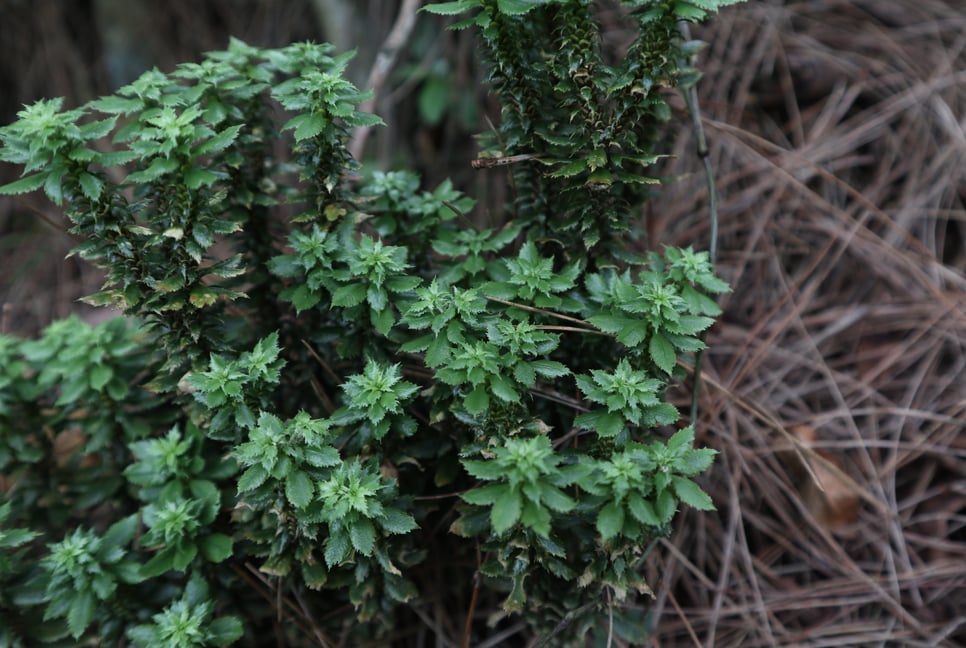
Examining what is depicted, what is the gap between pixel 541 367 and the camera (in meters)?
1.79

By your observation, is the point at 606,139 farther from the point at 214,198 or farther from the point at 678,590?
the point at 678,590

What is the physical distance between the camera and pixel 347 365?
2188 mm

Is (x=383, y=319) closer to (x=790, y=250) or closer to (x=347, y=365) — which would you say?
(x=347, y=365)

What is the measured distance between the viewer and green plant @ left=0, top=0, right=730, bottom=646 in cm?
179

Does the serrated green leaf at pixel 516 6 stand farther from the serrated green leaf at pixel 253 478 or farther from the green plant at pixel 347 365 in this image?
the serrated green leaf at pixel 253 478

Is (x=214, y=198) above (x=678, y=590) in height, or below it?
above

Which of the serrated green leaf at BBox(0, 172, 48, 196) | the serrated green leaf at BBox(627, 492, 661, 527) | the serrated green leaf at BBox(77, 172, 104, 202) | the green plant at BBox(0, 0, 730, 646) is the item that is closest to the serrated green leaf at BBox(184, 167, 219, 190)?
the green plant at BBox(0, 0, 730, 646)

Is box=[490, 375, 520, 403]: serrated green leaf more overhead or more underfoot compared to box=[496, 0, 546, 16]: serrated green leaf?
more underfoot

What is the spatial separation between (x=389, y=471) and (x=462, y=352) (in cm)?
46

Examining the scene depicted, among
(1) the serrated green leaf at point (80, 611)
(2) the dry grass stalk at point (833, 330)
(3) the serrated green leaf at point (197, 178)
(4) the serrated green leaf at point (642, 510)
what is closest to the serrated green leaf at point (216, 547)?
(1) the serrated green leaf at point (80, 611)

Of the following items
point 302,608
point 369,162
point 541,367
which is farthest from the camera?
point 369,162

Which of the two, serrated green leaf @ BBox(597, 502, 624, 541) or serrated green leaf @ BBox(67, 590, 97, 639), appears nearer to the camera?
serrated green leaf @ BBox(597, 502, 624, 541)

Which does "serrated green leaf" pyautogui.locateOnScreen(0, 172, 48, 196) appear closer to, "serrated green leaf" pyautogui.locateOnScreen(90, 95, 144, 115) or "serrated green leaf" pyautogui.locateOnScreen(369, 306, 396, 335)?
"serrated green leaf" pyautogui.locateOnScreen(90, 95, 144, 115)

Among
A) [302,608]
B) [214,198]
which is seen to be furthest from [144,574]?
[214,198]
